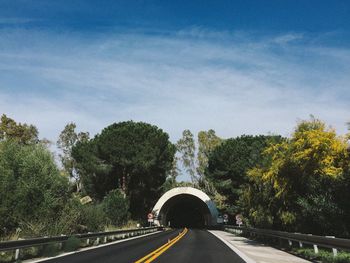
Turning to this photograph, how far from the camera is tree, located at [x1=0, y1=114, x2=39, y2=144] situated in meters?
60.5

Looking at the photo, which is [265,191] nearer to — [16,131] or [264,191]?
[264,191]

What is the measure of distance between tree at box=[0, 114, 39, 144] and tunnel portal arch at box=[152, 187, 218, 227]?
21833 mm

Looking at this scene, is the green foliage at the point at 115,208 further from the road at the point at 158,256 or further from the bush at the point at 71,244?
the bush at the point at 71,244

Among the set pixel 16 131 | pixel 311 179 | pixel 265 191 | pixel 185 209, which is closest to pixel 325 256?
pixel 311 179

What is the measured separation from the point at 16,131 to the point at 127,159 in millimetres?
18846

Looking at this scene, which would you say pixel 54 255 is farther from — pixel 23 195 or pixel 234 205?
pixel 234 205

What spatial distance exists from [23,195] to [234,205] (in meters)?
40.2

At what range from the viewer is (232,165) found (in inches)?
2259

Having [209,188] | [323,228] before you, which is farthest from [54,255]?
[209,188]

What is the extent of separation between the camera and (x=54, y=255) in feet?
50.8

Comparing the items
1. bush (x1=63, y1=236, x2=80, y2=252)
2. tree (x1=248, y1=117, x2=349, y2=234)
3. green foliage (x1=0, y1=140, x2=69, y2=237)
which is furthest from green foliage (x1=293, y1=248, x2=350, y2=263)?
green foliage (x1=0, y1=140, x2=69, y2=237)

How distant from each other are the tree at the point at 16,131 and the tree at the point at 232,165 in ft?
90.8

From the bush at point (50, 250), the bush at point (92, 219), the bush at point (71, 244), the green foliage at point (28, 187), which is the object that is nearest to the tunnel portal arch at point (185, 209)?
the bush at point (92, 219)

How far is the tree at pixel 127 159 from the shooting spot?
54.9m
